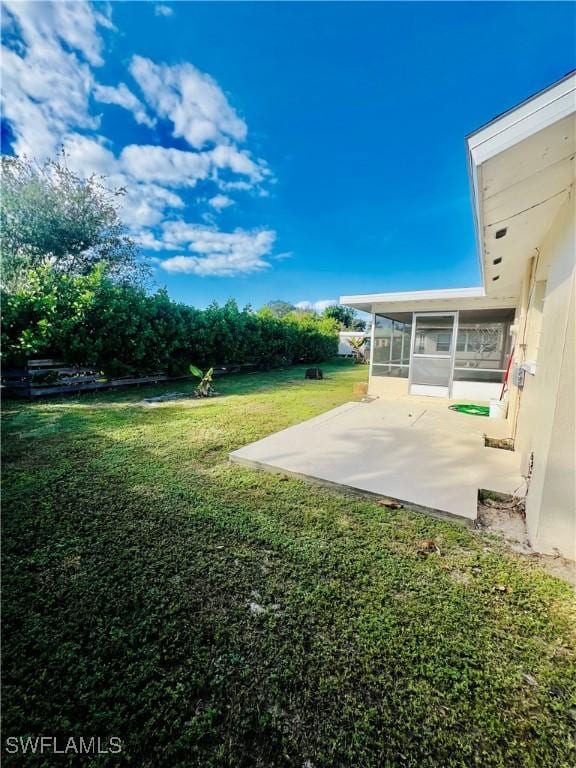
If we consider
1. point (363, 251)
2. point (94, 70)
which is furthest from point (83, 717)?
point (363, 251)

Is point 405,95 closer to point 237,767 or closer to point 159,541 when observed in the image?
point 159,541

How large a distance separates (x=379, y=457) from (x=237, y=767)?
320 cm

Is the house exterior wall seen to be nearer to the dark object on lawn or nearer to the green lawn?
the green lawn

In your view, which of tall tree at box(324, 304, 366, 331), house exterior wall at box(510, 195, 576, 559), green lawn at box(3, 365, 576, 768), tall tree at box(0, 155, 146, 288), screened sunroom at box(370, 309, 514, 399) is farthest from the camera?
tall tree at box(324, 304, 366, 331)

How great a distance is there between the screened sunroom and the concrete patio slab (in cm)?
212

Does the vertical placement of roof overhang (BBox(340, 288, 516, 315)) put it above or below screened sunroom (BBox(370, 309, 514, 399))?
above

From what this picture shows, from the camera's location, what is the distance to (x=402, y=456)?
3992 mm

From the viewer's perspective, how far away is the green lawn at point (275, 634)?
1187 mm

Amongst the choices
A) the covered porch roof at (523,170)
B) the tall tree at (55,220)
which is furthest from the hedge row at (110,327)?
the covered porch roof at (523,170)

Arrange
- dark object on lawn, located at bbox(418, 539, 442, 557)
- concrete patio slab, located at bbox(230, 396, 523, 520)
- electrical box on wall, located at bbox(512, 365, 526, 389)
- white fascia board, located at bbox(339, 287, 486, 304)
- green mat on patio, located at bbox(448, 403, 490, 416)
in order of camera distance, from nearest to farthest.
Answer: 1. dark object on lawn, located at bbox(418, 539, 442, 557)
2. concrete patio slab, located at bbox(230, 396, 523, 520)
3. electrical box on wall, located at bbox(512, 365, 526, 389)
4. green mat on patio, located at bbox(448, 403, 490, 416)
5. white fascia board, located at bbox(339, 287, 486, 304)

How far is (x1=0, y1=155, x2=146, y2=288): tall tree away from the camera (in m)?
13.6

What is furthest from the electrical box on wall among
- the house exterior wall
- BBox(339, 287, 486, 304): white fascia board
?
BBox(339, 287, 486, 304): white fascia board

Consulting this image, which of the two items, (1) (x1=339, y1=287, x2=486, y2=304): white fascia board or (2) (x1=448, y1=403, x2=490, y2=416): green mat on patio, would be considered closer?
(2) (x1=448, y1=403, x2=490, y2=416): green mat on patio

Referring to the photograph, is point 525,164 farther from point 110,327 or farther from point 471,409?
point 110,327
